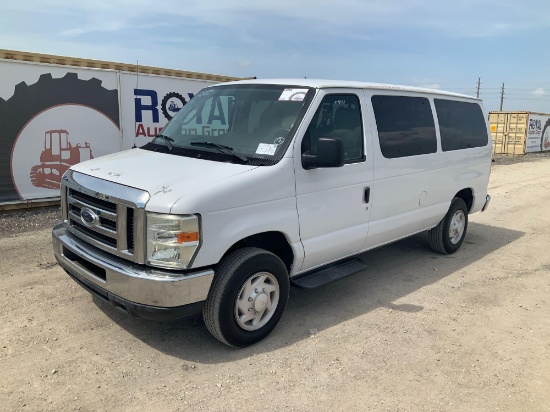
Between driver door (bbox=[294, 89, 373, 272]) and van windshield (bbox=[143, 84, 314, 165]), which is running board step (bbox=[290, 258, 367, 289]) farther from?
van windshield (bbox=[143, 84, 314, 165])

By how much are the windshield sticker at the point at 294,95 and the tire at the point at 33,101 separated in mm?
5766

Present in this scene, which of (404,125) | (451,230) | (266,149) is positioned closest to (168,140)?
(266,149)

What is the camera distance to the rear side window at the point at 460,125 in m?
5.85

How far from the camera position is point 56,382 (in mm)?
3211

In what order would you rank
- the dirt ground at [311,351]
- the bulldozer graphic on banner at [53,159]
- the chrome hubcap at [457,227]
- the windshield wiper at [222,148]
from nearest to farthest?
the dirt ground at [311,351] < the windshield wiper at [222,148] < the chrome hubcap at [457,227] < the bulldozer graphic on banner at [53,159]

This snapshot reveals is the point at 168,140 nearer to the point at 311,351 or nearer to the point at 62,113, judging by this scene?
the point at 311,351

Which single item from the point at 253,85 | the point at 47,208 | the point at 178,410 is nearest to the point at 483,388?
the point at 178,410

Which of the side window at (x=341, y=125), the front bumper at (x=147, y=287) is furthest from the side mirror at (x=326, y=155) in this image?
the front bumper at (x=147, y=287)

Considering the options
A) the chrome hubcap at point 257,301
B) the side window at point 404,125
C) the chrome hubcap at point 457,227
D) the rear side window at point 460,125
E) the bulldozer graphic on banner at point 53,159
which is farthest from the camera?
the bulldozer graphic on banner at point 53,159

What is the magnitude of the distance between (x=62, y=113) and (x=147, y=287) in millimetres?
6422

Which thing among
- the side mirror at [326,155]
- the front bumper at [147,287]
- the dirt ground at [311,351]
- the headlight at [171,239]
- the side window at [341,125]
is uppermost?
the side window at [341,125]

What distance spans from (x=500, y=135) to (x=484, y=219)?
70.2ft

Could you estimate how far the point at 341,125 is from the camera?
438 cm

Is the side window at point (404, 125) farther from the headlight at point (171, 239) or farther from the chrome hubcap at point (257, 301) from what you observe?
the headlight at point (171, 239)
